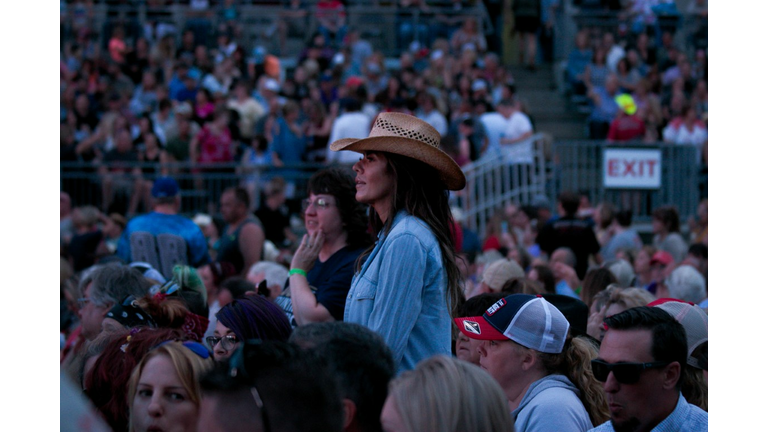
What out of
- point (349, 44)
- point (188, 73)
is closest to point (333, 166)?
point (188, 73)

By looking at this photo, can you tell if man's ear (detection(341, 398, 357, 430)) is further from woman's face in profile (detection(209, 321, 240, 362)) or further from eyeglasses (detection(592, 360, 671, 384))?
woman's face in profile (detection(209, 321, 240, 362))

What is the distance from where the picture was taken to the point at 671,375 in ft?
10.6

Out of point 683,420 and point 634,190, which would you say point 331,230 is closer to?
point 683,420

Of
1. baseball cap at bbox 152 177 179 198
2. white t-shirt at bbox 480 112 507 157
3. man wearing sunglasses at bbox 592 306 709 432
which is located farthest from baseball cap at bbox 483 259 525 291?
white t-shirt at bbox 480 112 507 157

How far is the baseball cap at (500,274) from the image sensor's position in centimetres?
570

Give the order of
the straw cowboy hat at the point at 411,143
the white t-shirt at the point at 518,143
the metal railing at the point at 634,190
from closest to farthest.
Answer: the straw cowboy hat at the point at 411,143 < the metal railing at the point at 634,190 < the white t-shirt at the point at 518,143

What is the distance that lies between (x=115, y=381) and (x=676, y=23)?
1924 cm

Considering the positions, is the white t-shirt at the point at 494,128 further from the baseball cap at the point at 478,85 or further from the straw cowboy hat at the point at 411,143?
the straw cowboy hat at the point at 411,143

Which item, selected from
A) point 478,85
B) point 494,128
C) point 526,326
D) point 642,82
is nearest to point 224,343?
point 526,326

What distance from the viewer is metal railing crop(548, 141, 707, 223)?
13484 millimetres

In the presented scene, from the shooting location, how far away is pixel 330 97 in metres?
16.8

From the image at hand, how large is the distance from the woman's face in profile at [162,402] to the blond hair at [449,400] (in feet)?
3.35

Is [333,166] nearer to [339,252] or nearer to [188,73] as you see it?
[339,252]

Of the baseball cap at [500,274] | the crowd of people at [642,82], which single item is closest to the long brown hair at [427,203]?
the baseball cap at [500,274]
